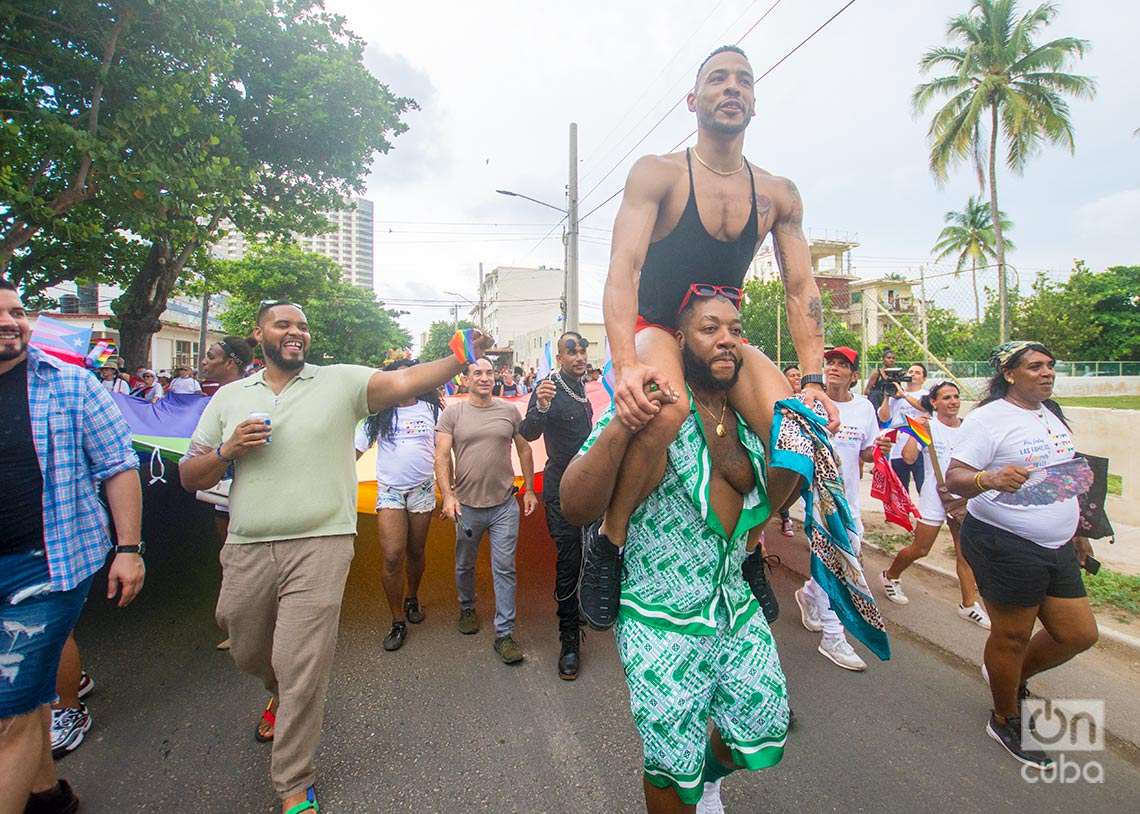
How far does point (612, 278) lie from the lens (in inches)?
79.5

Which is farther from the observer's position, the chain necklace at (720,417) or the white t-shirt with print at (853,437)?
the white t-shirt with print at (853,437)

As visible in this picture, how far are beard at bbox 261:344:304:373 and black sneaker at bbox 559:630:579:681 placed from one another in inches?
93.4

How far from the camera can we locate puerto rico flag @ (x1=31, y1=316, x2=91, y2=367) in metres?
3.62

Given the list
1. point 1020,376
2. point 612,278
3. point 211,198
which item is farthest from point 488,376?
point 211,198

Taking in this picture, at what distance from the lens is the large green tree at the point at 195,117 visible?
25.5 ft

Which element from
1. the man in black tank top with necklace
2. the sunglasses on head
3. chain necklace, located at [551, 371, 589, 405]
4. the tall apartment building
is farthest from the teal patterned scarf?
the tall apartment building

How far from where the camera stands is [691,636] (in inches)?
76.5

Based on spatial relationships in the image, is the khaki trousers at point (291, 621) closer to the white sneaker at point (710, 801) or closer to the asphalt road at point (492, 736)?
the asphalt road at point (492, 736)

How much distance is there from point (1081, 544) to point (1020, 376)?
132cm

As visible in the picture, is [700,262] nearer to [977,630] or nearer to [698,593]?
[698,593]

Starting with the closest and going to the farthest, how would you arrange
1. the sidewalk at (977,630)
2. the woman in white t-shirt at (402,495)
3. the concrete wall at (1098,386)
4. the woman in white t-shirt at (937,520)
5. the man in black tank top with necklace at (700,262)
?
the man in black tank top with necklace at (700,262) → the sidewalk at (977,630) → the woman in white t-shirt at (402,495) → the woman in white t-shirt at (937,520) → the concrete wall at (1098,386)

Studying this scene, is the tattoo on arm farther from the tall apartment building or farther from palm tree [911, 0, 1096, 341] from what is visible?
the tall apartment building

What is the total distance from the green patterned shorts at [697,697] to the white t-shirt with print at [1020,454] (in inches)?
72.7

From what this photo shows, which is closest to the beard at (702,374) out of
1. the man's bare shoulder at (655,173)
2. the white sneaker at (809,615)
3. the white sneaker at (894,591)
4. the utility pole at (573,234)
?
the man's bare shoulder at (655,173)
